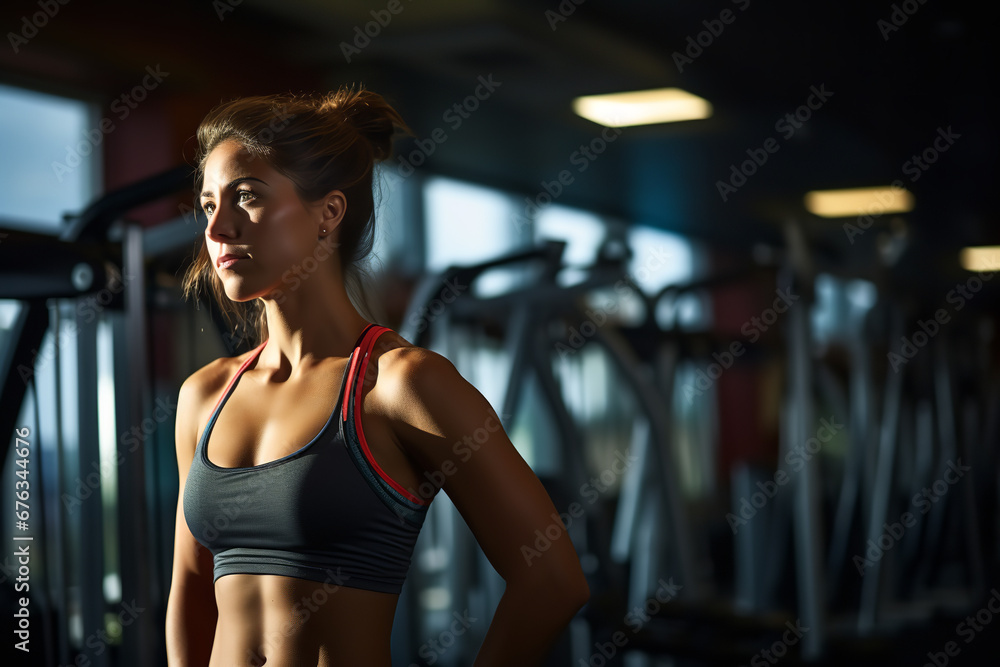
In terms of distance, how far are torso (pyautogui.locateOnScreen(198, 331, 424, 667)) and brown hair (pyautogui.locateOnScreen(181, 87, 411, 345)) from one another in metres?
0.11

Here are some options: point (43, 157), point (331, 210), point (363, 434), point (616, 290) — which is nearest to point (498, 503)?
point (363, 434)

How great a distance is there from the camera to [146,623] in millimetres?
1215

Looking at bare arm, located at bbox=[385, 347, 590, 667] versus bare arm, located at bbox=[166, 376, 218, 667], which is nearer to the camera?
bare arm, located at bbox=[385, 347, 590, 667]

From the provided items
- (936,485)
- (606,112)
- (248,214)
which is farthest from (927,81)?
(248,214)

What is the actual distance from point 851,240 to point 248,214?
3557mm

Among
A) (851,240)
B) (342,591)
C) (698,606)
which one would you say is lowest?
(698,606)

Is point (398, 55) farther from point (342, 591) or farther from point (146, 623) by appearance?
point (342, 591)

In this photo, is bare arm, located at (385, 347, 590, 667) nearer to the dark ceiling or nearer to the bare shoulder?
the bare shoulder

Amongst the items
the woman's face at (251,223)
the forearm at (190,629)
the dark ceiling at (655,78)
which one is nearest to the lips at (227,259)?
the woman's face at (251,223)

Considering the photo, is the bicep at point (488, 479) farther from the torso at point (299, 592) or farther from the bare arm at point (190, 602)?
the bare arm at point (190, 602)

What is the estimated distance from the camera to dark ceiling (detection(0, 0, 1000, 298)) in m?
2.77

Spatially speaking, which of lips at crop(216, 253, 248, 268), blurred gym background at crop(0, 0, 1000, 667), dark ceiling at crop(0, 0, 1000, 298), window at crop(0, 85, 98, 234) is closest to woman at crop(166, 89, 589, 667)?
lips at crop(216, 253, 248, 268)

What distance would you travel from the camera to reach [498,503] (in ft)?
2.35

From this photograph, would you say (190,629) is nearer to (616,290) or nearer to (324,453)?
(324,453)
